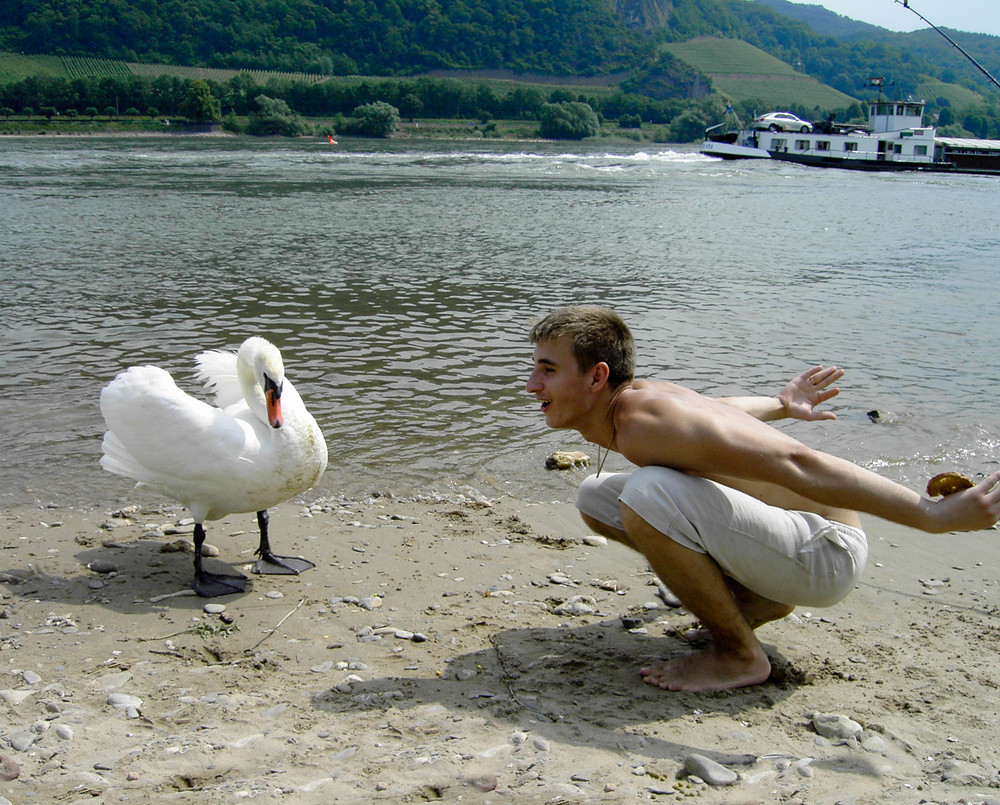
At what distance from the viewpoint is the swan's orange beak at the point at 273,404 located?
4.80 metres

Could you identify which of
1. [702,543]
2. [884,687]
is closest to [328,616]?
[702,543]

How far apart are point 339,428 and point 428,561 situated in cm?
298

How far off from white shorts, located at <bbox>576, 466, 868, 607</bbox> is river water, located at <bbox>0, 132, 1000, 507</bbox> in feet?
9.55

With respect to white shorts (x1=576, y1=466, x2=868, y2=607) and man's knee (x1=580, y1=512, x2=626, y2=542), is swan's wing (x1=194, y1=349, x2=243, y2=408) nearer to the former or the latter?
man's knee (x1=580, y1=512, x2=626, y2=542)

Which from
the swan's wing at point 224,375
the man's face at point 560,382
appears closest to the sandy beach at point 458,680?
the swan's wing at point 224,375

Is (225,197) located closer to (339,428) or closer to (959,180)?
(339,428)

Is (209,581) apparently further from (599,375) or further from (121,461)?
(599,375)

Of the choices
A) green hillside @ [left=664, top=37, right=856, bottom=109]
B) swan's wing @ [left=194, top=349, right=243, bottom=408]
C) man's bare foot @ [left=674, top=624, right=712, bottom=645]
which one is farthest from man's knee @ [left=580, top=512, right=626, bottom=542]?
green hillside @ [left=664, top=37, right=856, bottom=109]

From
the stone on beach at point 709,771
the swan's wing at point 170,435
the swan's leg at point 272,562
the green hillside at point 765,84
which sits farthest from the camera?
the green hillside at point 765,84

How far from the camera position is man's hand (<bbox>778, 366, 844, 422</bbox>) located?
4047 mm

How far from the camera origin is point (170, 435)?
186 inches

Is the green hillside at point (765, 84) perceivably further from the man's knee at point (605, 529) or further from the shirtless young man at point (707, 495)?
the shirtless young man at point (707, 495)

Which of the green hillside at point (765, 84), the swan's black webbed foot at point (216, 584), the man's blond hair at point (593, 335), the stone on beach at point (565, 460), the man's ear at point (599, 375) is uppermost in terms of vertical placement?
the green hillside at point (765, 84)

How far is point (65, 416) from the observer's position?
308 inches
